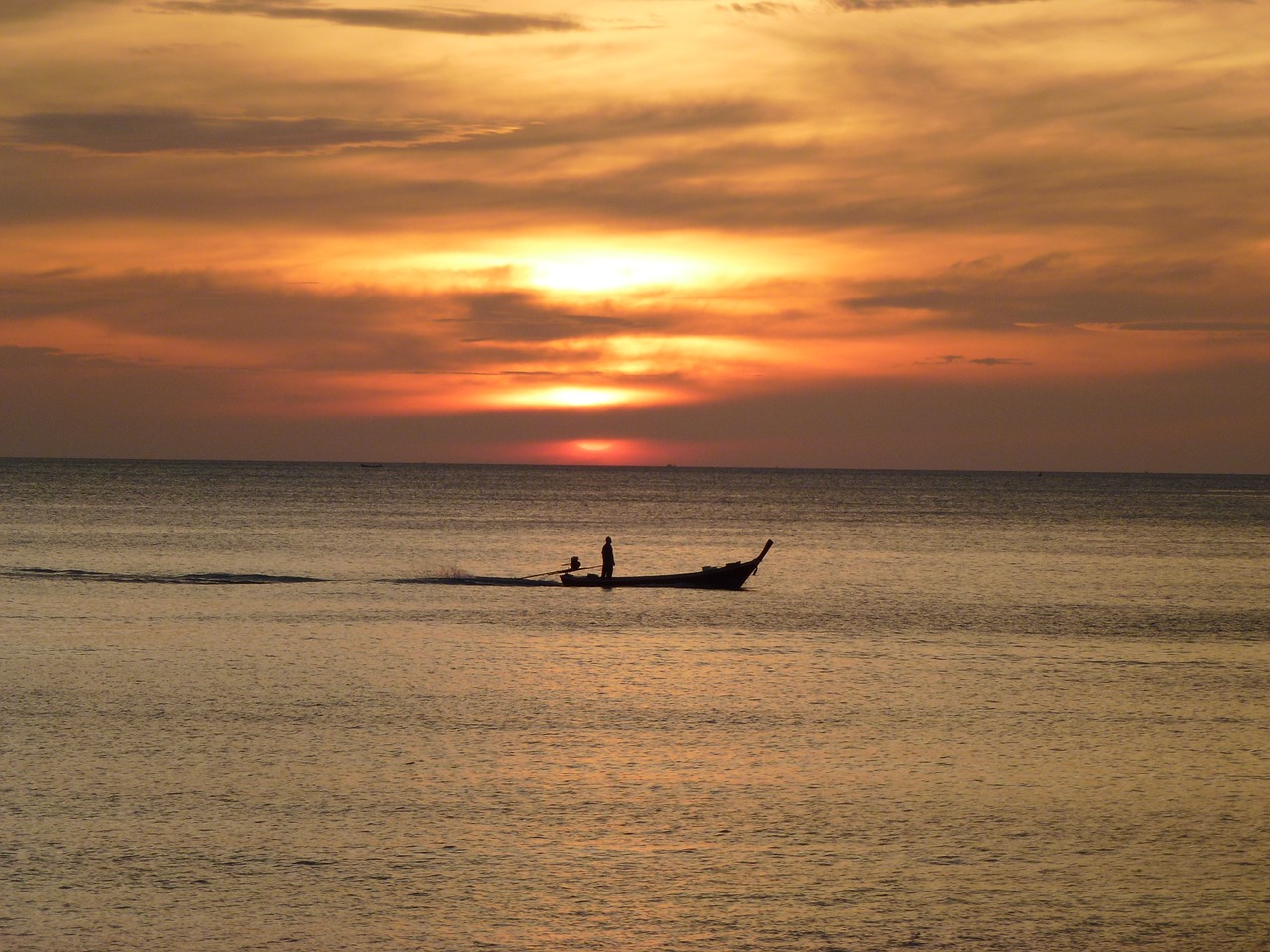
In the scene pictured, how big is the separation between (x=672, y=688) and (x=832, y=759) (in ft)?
27.3

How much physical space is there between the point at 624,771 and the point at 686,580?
34.3 m

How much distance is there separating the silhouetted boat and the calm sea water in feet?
3.15

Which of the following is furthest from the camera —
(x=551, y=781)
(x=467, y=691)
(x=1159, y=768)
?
(x=467, y=691)

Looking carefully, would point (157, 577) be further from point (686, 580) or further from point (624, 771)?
point (624, 771)

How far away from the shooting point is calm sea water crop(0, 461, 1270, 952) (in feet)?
53.6

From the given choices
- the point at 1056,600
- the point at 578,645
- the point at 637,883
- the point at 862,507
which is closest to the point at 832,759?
the point at 637,883

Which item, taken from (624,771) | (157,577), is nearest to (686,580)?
(157,577)

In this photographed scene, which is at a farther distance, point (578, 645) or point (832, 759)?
point (578, 645)

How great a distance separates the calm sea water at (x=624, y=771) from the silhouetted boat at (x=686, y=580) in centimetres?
96

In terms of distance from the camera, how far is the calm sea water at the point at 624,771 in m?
16.3

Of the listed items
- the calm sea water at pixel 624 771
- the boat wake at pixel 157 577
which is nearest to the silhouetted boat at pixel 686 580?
the calm sea water at pixel 624 771

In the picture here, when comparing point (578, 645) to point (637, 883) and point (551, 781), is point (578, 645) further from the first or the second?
point (637, 883)

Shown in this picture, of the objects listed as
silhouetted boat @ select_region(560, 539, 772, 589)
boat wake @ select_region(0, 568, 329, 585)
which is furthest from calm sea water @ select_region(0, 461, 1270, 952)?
boat wake @ select_region(0, 568, 329, 585)

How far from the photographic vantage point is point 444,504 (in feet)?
525
